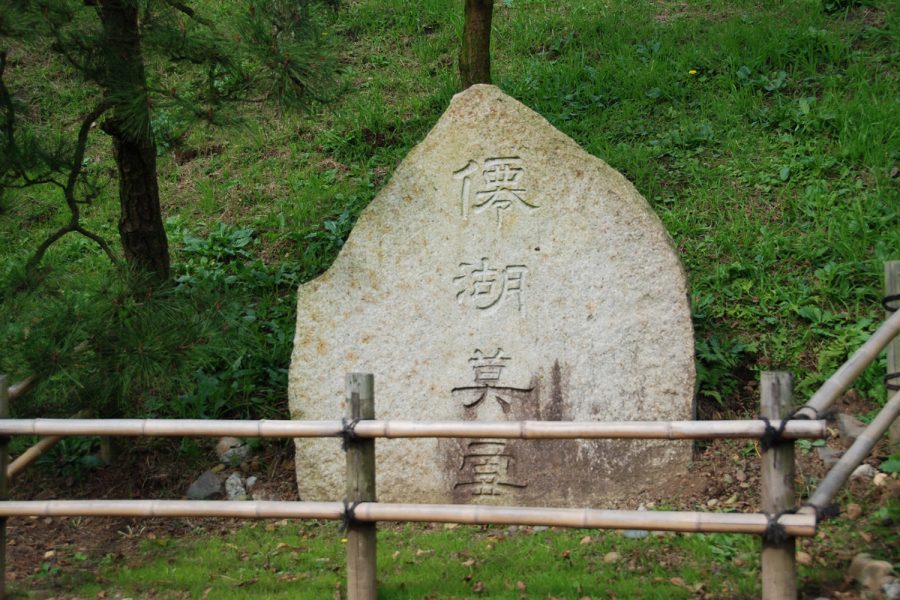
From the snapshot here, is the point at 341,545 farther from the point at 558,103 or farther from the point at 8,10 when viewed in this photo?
the point at 558,103

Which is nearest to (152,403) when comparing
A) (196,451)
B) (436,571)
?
(196,451)

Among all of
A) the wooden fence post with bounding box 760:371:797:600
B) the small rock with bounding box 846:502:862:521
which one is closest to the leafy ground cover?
the small rock with bounding box 846:502:862:521

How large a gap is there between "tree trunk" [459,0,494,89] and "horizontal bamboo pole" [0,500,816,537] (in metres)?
4.45

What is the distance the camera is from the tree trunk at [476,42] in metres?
6.82

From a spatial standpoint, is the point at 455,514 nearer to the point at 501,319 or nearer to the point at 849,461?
the point at 849,461

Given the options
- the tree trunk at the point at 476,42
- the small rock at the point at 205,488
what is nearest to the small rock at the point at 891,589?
the small rock at the point at 205,488

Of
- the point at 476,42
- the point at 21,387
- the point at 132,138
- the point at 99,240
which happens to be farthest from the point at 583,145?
the point at 21,387

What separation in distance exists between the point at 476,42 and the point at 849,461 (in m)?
4.70

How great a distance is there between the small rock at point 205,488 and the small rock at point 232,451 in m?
0.16

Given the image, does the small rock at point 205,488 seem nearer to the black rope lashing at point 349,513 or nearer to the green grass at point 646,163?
the green grass at point 646,163

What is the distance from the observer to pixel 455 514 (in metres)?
3.22

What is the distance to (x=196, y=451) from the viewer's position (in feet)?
16.9

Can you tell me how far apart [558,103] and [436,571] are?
15.6ft

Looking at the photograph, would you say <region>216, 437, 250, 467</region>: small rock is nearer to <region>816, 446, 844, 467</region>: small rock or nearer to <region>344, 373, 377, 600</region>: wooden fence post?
<region>344, 373, 377, 600</region>: wooden fence post
